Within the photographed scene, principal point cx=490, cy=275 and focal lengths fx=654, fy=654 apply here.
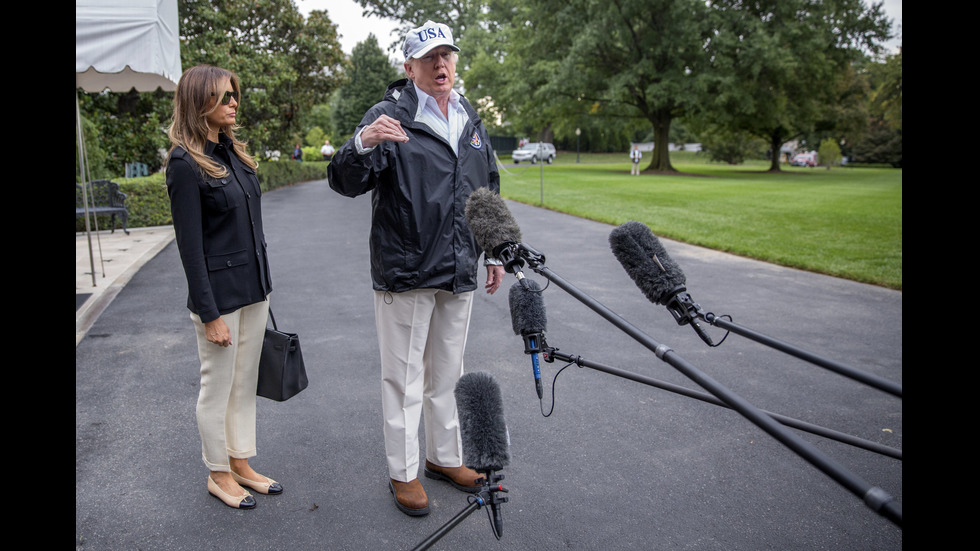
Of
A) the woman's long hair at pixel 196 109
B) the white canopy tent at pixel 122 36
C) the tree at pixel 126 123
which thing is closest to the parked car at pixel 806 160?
the tree at pixel 126 123

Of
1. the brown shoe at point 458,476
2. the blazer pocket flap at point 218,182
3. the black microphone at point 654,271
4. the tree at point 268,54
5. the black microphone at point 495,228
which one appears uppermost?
the tree at point 268,54

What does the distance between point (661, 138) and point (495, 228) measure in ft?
131

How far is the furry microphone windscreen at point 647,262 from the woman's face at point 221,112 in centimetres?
198

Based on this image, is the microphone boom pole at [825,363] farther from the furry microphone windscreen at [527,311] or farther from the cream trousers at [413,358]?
the cream trousers at [413,358]

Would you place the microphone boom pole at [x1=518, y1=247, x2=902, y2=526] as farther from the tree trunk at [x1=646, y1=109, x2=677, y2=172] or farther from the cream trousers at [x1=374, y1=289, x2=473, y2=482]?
the tree trunk at [x1=646, y1=109, x2=677, y2=172]

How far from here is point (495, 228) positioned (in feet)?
8.15

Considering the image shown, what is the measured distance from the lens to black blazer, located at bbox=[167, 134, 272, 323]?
2938 millimetres

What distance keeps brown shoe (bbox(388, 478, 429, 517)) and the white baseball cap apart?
2076 millimetres

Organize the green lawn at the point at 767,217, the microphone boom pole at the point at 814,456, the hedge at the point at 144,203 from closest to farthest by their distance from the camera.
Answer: the microphone boom pole at the point at 814,456 < the green lawn at the point at 767,217 < the hedge at the point at 144,203

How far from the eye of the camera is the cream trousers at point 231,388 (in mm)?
3229

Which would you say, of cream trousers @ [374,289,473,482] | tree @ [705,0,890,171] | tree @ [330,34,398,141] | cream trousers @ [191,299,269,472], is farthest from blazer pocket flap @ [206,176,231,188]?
tree @ [330,34,398,141]
